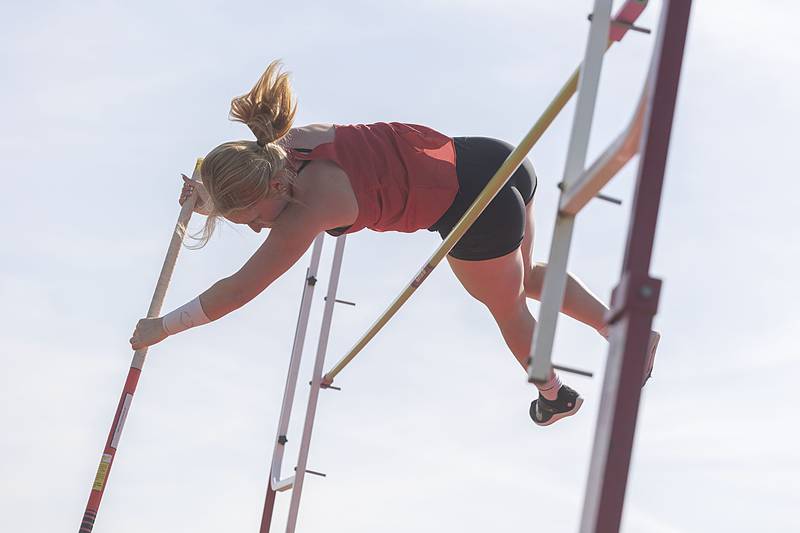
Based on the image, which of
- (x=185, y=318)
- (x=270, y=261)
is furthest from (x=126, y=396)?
(x=270, y=261)

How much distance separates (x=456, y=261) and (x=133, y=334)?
92 centimetres

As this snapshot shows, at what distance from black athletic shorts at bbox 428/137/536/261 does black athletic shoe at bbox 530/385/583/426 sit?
1.70 ft

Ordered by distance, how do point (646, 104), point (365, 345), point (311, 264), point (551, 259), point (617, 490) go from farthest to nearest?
point (311, 264)
point (365, 345)
point (551, 259)
point (646, 104)
point (617, 490)

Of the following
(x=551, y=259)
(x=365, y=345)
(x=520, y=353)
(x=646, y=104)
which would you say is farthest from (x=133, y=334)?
(x=646, y=104)

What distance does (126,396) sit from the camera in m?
3.88

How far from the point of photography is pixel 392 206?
2732mm

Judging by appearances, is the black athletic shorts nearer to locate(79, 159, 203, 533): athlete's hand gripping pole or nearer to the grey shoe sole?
the grey shoe sole

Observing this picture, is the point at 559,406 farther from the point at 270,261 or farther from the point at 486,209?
the point at 270,261

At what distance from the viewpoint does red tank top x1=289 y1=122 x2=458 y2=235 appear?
2.70 meters

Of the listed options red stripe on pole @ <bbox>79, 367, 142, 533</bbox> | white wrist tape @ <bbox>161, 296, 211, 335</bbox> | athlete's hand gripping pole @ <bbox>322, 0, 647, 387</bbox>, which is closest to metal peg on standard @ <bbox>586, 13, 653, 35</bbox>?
athlete's hand gripping pole @ <bbox>322, 0, 647, 387</bbox>

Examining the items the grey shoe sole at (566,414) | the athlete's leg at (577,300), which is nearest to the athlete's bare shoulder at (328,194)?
the athlete's leg at (577,300)

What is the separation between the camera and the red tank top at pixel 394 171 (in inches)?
106

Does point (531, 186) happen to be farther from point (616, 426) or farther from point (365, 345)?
point (616, 426)

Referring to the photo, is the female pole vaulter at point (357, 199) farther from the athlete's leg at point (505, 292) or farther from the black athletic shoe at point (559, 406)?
the black athletic shoe at point (559, 406)
